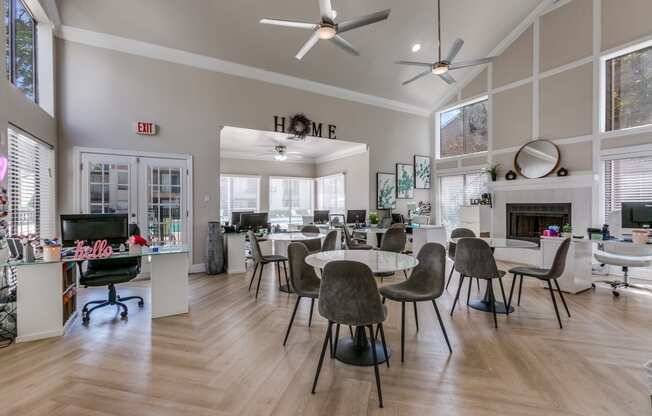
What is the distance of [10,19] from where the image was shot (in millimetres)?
3625

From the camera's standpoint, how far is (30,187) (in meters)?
Result: 3.91

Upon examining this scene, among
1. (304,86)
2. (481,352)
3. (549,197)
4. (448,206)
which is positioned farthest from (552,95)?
(481,352)

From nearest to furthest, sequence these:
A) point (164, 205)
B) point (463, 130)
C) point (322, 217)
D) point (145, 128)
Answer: point (145, 128), point (164, 205), point (322, 217), point (463, 130)

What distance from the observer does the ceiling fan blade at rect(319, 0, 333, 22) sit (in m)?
3.28

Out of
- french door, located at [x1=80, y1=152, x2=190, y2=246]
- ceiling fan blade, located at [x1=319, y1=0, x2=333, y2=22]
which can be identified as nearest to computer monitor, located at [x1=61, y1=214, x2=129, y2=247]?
french door, located at [x1=80, y1=152, x2=190, y2=246]

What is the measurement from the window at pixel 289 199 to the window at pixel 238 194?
537 millimetres

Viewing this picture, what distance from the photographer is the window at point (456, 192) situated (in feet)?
25.0

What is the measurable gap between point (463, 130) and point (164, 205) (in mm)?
7208

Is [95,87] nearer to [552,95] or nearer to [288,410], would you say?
[288,410]

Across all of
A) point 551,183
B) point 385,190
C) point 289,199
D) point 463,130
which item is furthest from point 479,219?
point 289,199

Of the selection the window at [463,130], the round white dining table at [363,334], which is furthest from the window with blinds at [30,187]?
the window at [463,130]

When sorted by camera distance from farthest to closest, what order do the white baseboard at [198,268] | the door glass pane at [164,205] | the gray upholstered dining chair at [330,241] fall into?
1. the white baseboard at [198,268]
2. the door glass pane at [164,205]
3. the gray upholstered dining chair at [330,241]

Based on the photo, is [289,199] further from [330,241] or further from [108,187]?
[330,241]

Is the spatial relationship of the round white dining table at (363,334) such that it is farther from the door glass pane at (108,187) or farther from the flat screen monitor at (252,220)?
the door glass pane at (108,187)
